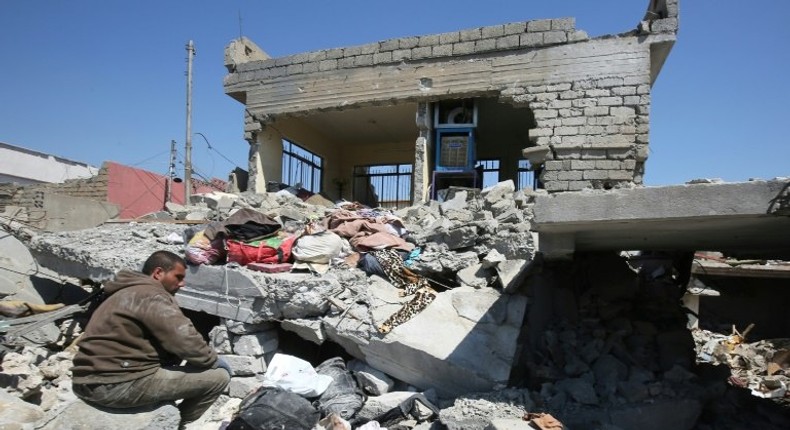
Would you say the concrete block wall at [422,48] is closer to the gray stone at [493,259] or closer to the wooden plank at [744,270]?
the gray stone at [493,259]

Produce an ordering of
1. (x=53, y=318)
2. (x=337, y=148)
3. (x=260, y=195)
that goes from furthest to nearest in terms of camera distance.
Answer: (x=337, y=148), (x=260, y=195), (x=53, y=318)

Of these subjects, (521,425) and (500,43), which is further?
(500,43)

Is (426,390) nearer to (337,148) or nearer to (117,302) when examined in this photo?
(117,302)

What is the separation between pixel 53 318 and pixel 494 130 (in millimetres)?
9797

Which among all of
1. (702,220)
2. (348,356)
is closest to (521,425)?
(702,220)

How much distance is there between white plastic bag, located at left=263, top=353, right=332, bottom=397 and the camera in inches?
157

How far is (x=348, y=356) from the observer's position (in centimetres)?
479

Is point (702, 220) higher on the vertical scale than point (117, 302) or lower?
higher

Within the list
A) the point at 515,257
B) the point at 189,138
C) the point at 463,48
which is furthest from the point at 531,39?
the point at 189,138

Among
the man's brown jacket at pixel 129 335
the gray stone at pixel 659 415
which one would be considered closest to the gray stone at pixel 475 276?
the gray stone at pixel 659 415

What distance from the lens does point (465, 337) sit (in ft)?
12.9

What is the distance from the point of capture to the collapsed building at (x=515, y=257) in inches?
135

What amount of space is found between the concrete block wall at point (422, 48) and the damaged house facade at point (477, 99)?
21mm

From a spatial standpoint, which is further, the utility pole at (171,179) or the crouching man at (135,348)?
the utility pole at (171,179)
